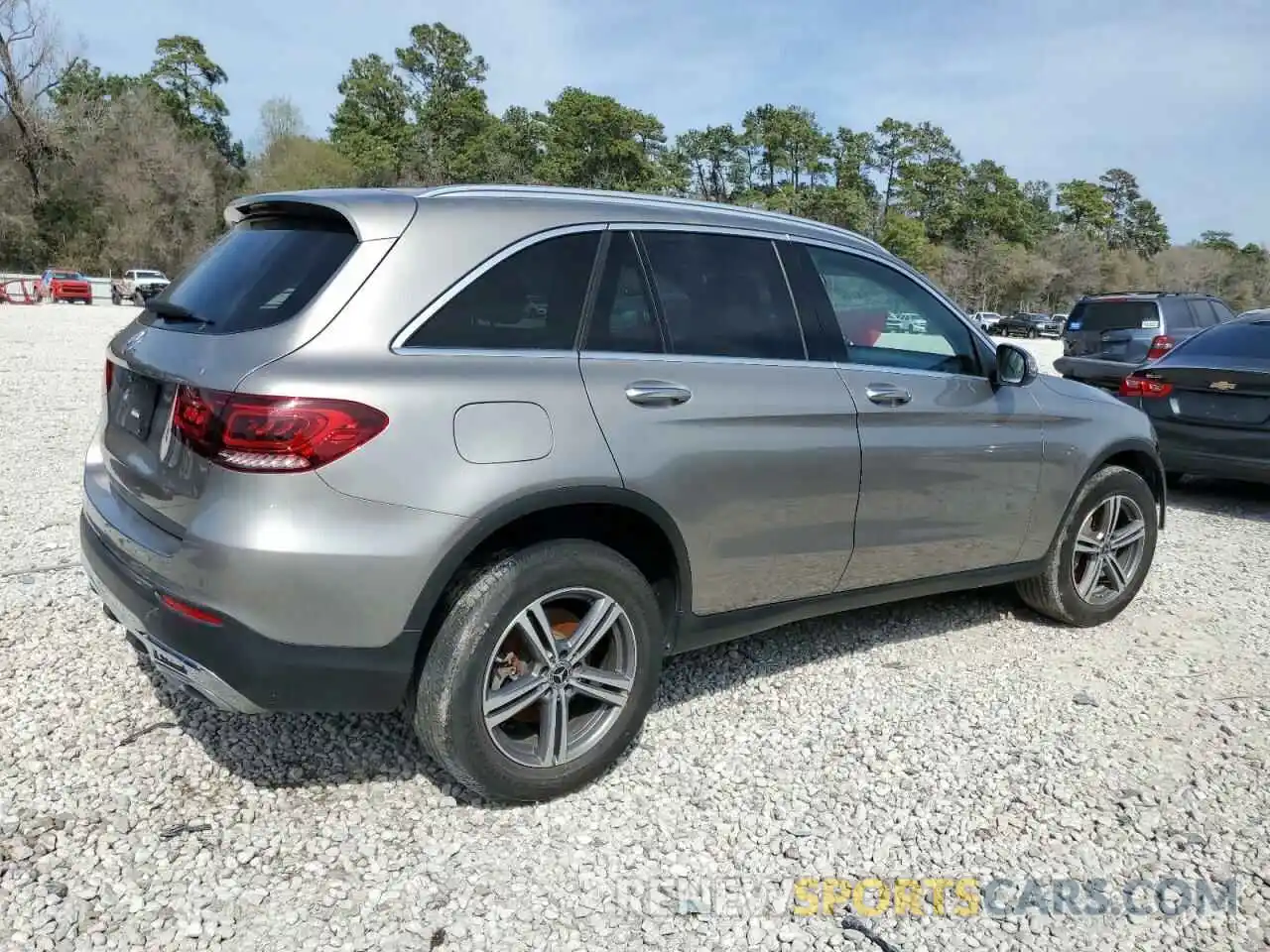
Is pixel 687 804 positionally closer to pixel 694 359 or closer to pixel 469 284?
pixel 694 359

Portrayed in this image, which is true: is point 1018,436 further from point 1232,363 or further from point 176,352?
point 1232,363

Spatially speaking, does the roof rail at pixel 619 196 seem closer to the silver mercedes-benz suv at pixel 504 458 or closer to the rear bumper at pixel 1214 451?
the silver mercedes-benz suv at pixel 504 458

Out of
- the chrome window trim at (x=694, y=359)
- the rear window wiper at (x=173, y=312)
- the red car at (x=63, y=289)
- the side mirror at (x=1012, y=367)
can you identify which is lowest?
the red car at (x=63, y=289)

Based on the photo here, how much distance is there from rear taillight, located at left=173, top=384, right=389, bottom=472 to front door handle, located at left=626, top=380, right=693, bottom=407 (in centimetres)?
80

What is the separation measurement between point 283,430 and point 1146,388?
7.28 meters

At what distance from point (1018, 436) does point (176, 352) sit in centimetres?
325

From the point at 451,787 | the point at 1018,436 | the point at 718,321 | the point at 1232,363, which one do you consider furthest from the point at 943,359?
the point at 1232,363

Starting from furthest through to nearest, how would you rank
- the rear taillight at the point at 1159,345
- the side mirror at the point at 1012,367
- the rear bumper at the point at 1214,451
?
the rear taillight at the point at 1159,345 < the rear bumper at the point at 1214,451 < the side mirror at the point at 1012,367

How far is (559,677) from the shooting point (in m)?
2.93

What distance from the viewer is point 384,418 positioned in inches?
98.6

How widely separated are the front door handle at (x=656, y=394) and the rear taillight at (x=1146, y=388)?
6.04 m

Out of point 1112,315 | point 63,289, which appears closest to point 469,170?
point 63,289

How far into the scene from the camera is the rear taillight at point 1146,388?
7.65 metres

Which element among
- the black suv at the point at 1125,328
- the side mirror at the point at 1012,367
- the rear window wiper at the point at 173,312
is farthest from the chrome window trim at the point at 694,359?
the black suv at the point at 1125,328
